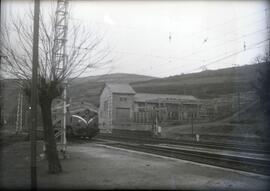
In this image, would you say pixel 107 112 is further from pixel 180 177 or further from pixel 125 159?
pixel 180 177

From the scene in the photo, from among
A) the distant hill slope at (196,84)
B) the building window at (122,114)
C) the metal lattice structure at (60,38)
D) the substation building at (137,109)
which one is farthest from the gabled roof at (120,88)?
the metal lattice structure at (60,38)

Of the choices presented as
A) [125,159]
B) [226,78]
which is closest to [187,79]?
[226,78]

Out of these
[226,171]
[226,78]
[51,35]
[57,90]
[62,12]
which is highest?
[226,78]

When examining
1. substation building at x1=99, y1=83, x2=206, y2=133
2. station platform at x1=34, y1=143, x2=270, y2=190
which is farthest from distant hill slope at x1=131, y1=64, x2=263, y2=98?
station platform at x1=34, y1=143, x2=270, y2=190

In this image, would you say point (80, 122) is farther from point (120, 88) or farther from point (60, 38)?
point (120, 88)

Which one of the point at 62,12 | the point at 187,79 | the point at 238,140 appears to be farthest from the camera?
the point at 187,79

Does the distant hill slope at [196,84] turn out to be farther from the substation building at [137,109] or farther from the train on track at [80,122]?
the train on track at [80,122]
